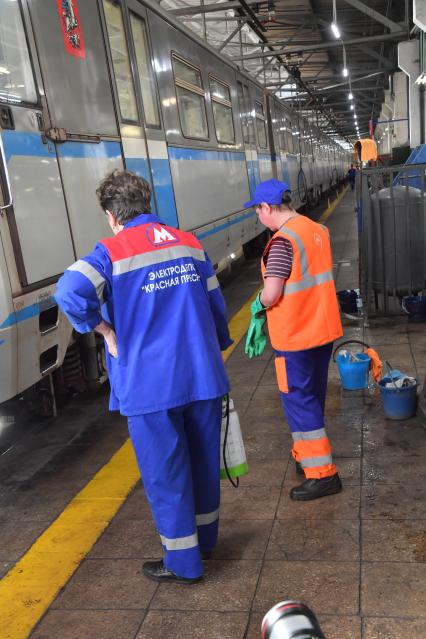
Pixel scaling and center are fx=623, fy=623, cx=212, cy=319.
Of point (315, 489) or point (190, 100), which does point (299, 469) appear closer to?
point (315, 489)

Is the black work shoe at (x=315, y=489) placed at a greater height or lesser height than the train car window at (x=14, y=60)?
lesser

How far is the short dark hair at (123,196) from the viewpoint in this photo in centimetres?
256

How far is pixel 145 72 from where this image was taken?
19.0 ft

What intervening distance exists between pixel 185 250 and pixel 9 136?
5.00 ft

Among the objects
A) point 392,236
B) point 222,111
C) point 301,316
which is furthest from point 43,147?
point 222,111

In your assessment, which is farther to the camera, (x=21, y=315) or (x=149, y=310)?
(x=21, y=315)

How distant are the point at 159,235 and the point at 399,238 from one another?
482 cm

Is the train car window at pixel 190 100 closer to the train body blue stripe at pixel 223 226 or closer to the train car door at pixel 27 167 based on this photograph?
the train body blue stripe at pixel 223 226

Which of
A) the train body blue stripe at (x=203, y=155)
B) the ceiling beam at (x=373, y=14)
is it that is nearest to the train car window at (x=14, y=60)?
the train body blue stripe at (x=203, y=155)

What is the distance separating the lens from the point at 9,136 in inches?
136

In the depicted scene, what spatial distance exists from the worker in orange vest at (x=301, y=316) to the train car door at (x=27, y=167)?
127 centimetres

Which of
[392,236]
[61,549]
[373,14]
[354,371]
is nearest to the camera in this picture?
[61,549]

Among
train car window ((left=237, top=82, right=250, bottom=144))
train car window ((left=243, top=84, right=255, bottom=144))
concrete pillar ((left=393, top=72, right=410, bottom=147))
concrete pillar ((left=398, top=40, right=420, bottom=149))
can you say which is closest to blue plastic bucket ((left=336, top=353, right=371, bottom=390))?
train car window ((left=237, top=82, right=250, bottom=144))

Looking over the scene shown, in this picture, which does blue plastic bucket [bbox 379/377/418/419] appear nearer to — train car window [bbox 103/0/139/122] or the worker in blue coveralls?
the worker in blue coveralls
